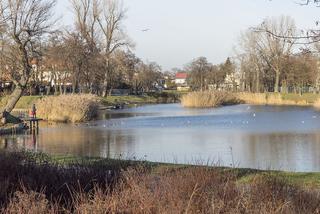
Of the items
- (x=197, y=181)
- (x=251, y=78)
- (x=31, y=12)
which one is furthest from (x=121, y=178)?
(x=251, y=78)

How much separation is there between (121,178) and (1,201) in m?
1.54

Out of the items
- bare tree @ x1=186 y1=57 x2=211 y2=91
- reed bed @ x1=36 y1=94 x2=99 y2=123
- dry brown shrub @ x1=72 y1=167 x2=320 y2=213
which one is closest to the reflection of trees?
dry brown shrub @ x1=72 y1=167 x2=320 y2=213

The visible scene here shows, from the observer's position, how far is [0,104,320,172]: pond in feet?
57.2

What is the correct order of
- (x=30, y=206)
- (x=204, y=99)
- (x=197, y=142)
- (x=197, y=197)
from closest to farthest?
(x=30, y=206) → (x=197, y=197) → (x=197, y=142) → (x=204, y=99)

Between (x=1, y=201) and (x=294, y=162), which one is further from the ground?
(x=1, y=201)

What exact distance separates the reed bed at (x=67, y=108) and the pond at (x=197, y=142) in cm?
530

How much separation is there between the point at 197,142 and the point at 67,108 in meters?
18.4

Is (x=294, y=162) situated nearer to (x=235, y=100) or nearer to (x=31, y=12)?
(x=31, y=12)

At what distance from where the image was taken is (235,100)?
64.0m

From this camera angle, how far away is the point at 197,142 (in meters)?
23.0

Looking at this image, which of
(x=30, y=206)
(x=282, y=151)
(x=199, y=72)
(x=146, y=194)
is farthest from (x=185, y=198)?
(x=199, y=72)

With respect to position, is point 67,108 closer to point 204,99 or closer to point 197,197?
point 204,99

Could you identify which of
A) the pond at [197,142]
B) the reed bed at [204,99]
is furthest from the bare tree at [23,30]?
the reed bed at [204,99]

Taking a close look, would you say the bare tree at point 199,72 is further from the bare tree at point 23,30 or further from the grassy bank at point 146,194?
the grassy bank at point 146,194
